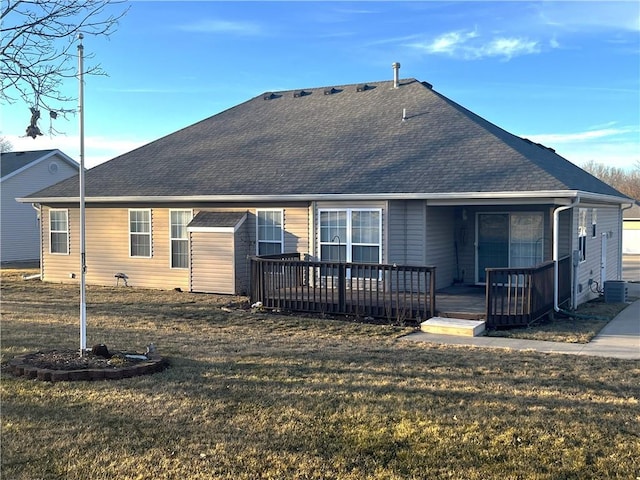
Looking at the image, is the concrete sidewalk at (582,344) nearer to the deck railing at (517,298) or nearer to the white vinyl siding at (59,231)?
the deck railing at (517,298)

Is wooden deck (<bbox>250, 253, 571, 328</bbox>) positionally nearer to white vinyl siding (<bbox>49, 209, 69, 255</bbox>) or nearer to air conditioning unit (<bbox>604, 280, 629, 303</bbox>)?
air conditioning unit (<bbox>604, 280, 629, 303</bbox>)

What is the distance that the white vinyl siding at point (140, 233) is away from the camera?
1686 centimetres

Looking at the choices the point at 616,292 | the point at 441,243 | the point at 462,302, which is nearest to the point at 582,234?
the point at 616,292

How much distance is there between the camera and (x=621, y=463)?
4.55 metres

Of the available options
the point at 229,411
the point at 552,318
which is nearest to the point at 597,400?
the point at 229,411

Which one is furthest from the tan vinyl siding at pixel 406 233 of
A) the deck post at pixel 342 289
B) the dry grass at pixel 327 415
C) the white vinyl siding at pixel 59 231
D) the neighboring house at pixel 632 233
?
the neighboring house at pixel 632 233

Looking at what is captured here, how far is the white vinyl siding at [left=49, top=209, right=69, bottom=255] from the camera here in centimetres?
1850

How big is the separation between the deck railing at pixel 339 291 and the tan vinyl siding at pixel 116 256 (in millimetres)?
4269

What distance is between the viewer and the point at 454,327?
1014 cm

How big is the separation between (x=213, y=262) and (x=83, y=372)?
8.58 meters

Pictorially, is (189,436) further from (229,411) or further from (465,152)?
(465,152)

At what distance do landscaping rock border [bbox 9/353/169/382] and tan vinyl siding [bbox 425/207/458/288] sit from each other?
7842mm

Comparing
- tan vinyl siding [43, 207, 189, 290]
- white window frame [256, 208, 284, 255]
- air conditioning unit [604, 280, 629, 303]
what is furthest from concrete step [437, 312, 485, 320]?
tan vinyl siding [43, 207, 189, 290]

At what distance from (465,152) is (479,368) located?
7.63 metres
